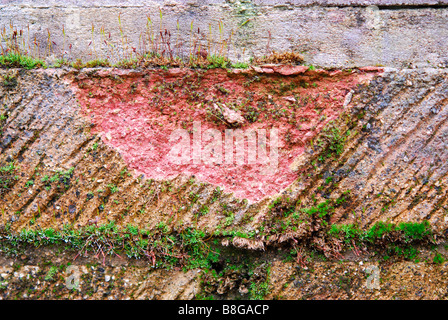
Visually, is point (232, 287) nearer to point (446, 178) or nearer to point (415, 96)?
point (446, 178)

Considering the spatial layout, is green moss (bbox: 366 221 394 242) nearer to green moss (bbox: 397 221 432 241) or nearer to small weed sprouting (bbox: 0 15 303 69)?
green moss (bbox: 397 221 432 241)

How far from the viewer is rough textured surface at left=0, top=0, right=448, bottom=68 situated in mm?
2617

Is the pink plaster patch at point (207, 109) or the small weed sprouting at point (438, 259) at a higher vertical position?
the pink plaster patch at point (207, 109)

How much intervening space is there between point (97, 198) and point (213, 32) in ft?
5.56

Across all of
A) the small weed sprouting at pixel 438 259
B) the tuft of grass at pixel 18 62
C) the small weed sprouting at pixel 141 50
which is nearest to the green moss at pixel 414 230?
the small weed sprouting at pixel 438 259

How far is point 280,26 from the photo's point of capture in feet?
8.77

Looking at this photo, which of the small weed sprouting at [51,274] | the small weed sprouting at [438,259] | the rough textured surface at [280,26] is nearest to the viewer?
the small weed sprouting at [51,274]

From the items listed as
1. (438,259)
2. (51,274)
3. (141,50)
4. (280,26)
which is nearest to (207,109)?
(141,50)

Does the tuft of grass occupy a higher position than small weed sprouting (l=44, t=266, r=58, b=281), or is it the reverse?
the tuft of grass

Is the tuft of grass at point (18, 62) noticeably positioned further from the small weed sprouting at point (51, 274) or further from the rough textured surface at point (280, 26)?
the small weed sprouting at point (51, 274)

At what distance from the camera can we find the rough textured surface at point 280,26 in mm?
2617

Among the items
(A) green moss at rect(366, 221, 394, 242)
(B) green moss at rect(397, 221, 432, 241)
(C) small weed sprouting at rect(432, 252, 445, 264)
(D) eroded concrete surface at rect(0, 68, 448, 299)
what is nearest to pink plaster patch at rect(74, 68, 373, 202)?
(D) eroded concrete surface at rect(0, 68, 448, 299)

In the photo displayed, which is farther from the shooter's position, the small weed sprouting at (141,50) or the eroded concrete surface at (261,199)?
the small weed sprouting at (141,50)

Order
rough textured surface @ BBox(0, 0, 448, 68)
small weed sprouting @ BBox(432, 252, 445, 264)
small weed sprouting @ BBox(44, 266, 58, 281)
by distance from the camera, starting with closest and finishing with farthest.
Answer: small weed sprouting @ BBox(44, 266, 58, 281) → small weed sprouting @ BBox(432, 252, 445, 264) → rough textured surface @ BBox(0, 0, 448, 68)
